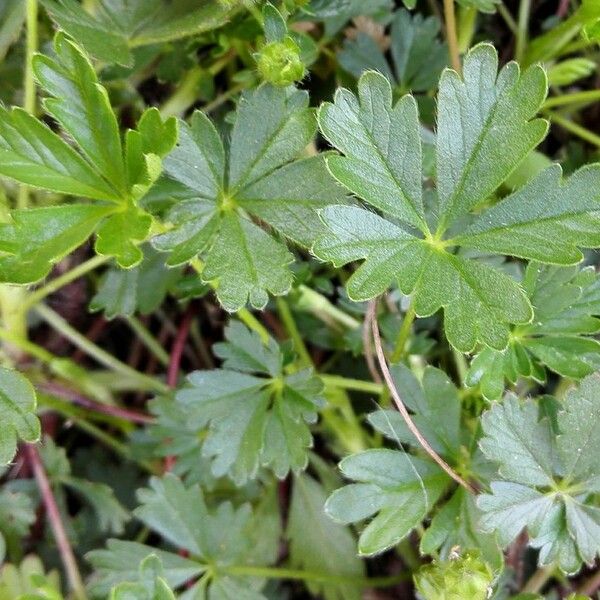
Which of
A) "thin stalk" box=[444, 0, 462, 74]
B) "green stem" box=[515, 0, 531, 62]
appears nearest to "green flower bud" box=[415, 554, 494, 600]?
"thin stalk" box=[444, 0, 462, 74]

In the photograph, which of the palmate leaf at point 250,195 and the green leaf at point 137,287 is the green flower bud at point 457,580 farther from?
the green leaf at point 137,287

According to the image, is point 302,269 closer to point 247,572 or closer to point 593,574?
point 247,572

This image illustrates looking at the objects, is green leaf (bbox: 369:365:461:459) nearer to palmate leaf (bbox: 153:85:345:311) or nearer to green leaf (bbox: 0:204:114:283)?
palmate leaf (bbox: 153:85:345:311)

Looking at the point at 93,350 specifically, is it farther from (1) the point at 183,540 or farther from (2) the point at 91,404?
(1) the point at 183,540

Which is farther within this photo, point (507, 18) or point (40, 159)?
point (507, 18)

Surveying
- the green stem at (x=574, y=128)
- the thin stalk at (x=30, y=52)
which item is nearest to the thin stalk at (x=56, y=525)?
the thin stalk at (x=30, y=52)

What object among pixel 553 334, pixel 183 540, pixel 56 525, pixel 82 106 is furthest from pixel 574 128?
pixel 56 525
